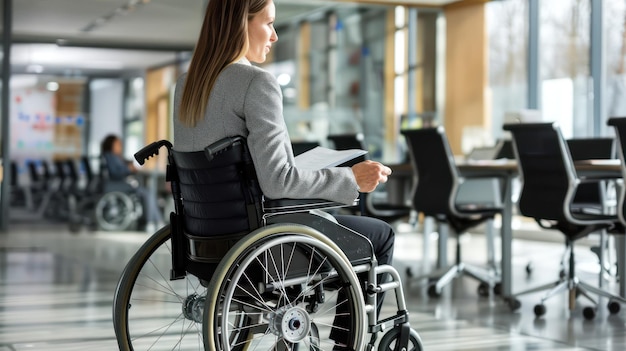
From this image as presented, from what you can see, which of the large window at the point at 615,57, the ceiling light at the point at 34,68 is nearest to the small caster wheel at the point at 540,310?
the large window at the point at 615,57

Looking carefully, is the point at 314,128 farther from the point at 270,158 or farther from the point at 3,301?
the point at 270,158

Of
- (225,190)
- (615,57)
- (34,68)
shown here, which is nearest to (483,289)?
(225,190)

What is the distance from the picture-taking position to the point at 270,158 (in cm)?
259

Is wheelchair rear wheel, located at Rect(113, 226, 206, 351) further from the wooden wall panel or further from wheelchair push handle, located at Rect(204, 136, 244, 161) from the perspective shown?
the wooden wall panel

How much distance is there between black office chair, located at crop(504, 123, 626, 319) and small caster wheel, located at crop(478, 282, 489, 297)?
548 millimetres

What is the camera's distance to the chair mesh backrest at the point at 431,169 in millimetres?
5543

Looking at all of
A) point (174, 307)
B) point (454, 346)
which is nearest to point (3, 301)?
point (174, 307)

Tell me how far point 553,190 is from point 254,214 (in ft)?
8.74

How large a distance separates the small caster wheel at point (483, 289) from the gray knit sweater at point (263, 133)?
306cm

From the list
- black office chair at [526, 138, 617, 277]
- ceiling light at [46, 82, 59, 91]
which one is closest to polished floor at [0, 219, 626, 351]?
black office chair at [526, 138, 617, 277]

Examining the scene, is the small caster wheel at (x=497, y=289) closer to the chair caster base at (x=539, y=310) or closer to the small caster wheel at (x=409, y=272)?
the chair caster base at (x=539, y=310)

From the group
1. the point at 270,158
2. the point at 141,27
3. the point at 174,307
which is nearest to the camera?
the point at 270,158

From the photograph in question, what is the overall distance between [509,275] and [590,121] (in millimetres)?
4873

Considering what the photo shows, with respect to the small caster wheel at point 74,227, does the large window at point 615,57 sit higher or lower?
higher
